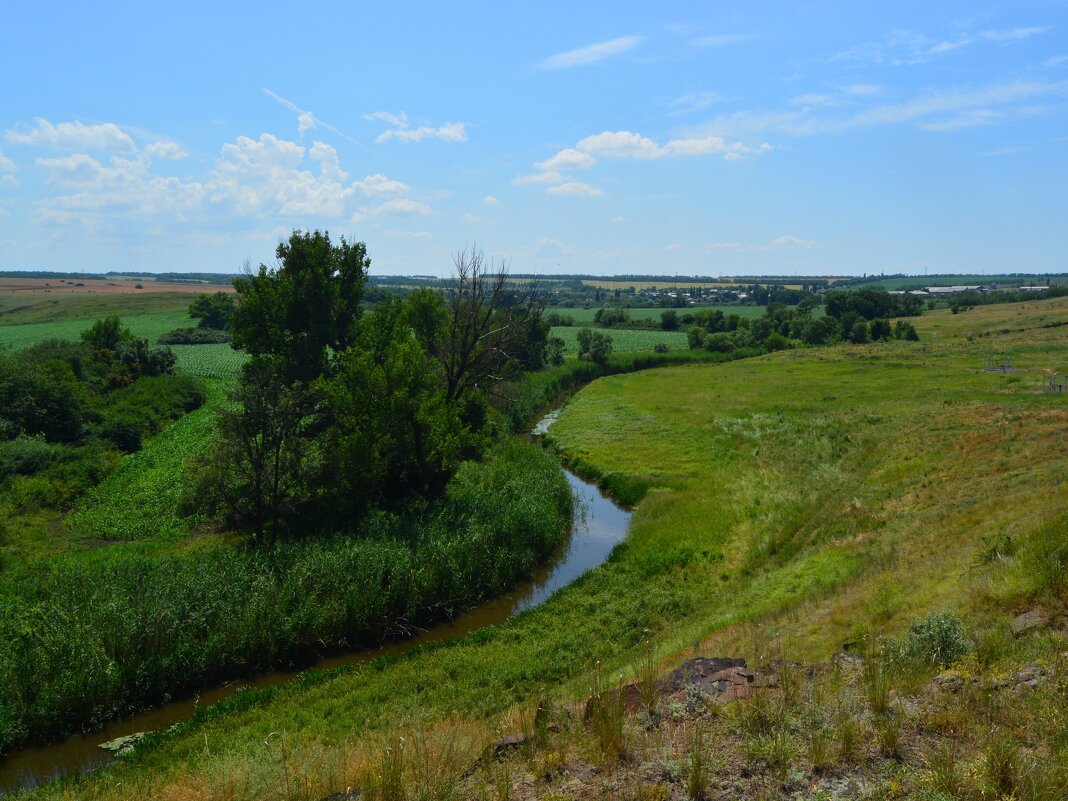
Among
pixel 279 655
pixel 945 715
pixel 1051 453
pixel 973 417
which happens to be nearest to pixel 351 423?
pixel 279 655

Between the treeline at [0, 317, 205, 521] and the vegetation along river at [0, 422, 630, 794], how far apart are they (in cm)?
1644

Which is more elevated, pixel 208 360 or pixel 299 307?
pixel 299 307

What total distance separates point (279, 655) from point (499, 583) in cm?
677

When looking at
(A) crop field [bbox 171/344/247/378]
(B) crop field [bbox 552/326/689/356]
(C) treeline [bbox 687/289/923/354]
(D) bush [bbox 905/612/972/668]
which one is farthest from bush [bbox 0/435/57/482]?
(C) treeline [bbox 687/289/923/354]

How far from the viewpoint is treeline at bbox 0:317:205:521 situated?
30.0 metres

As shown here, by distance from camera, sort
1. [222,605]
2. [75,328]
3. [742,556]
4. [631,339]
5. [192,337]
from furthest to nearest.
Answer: [631,339] → [75,328] → [192,337] → [742,556] → [222,605]

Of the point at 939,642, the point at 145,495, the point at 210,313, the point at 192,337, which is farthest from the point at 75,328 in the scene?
the point at 939,642

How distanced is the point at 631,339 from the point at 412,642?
8571cm

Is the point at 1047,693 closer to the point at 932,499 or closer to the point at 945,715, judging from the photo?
the point at 945,715

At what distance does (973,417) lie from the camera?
101ft

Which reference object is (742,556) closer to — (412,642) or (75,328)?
(412,642)

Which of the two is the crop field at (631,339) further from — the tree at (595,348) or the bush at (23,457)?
the bush at (23,457)

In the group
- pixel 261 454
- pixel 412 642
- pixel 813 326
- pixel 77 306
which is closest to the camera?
pixel 412 642

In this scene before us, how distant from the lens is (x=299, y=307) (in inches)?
1193
